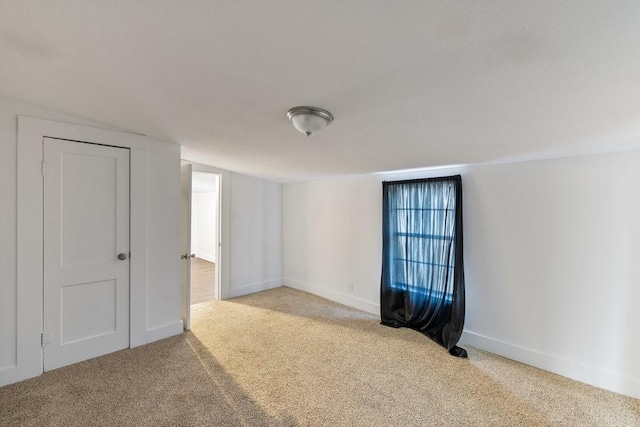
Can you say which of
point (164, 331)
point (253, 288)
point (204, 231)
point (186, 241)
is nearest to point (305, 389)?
point (164, 331)

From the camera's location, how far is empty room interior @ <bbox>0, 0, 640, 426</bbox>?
1.26 metres

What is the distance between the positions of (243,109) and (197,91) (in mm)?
320

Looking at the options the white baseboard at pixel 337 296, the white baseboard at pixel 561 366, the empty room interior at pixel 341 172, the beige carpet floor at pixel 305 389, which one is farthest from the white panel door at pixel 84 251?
the white baseboard at pixel 561 366

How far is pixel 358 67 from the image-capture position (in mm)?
1424

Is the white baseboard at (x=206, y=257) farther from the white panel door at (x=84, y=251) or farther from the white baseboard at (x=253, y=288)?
the white panel door at (x=84, y=251)

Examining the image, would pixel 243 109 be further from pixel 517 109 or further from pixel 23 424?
pixel 23 424

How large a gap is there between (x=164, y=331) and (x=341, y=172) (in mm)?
2877

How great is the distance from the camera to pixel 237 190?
4.84 metres

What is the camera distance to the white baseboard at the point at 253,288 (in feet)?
15.5

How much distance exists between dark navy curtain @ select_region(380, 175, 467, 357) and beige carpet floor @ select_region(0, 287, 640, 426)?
1.01ft

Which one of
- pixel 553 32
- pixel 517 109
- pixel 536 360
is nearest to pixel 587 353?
pixel 536 360

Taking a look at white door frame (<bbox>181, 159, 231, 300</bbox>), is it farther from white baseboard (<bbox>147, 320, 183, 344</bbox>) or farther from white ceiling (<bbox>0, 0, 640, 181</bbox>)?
white ceiling (<bbox>0, 0, 640, 181</bbox>)

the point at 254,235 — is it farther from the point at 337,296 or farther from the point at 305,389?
the point at 305,389

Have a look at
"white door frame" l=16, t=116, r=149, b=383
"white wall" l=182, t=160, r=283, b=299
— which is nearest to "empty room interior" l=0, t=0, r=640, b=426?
"white door frame" l=16, t=116, r=149, b=383
